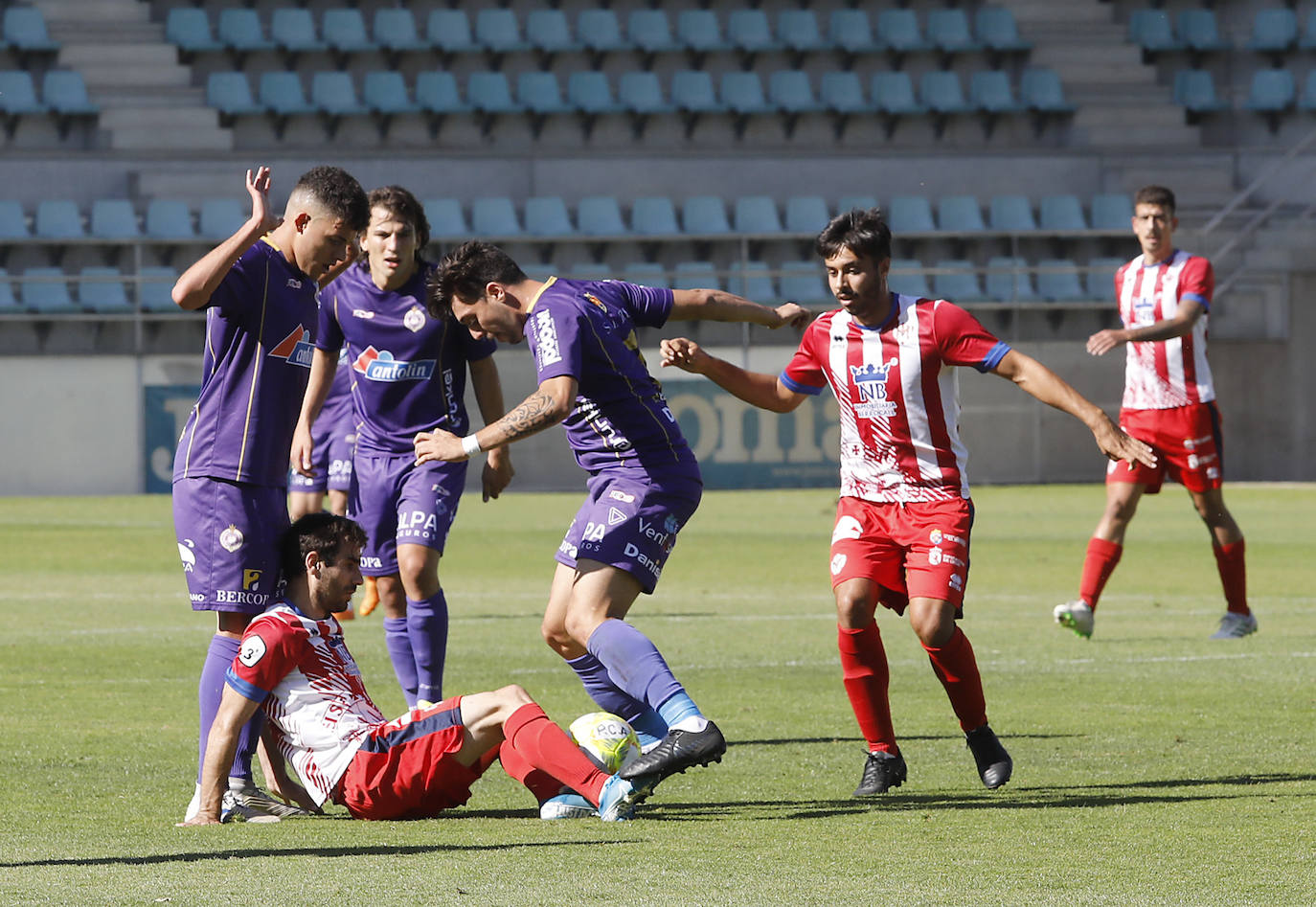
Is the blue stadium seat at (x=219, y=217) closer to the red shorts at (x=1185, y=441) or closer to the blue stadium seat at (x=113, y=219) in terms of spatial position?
the blue stadium seat at (x=113, y=219)

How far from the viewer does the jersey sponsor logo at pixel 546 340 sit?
17.3 feet

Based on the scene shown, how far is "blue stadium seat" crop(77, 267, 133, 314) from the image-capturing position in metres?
26.9

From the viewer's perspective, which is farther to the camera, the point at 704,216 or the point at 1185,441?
the point at 704,216

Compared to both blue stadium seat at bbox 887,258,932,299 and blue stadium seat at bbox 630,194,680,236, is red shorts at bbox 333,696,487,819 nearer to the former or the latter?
blue stadium seat at bbox 887,258,932,299

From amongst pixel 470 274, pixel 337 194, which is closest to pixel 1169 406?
pixel 470 274

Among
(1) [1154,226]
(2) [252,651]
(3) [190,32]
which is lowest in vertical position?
(2) [252,651]

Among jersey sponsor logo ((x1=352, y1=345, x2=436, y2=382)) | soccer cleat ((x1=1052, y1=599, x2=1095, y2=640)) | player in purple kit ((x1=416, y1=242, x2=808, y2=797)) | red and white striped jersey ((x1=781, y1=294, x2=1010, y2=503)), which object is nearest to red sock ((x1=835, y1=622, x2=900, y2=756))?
red and white striped jersey ((x1=781, y1=294, x2=1010, y2=503))

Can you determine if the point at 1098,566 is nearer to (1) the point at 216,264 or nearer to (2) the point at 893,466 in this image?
(2) the point at 893,466

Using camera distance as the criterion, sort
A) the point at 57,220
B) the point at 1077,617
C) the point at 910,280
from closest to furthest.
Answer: the point at 1077,617, the point at 57,220, the point at 910,280

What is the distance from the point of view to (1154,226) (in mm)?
10242

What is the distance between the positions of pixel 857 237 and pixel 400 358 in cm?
241

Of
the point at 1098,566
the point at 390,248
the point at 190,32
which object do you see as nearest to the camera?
the point at 390,248

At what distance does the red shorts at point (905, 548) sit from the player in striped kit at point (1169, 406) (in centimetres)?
410

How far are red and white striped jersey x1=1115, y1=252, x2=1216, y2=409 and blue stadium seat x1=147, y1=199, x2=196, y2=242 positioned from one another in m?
19.3
